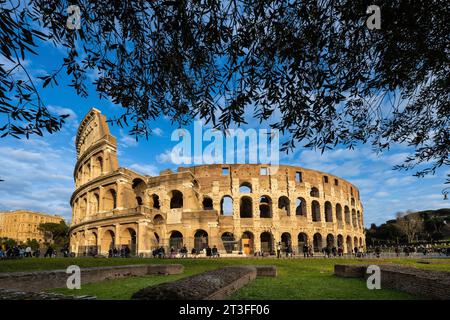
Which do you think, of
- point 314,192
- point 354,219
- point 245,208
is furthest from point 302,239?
point 354,219

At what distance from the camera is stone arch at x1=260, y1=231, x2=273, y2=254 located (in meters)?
34.6

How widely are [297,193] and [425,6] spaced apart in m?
34.9

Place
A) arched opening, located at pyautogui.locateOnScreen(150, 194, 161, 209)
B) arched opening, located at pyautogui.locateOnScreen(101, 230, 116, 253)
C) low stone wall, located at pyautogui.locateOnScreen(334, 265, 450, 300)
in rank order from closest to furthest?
low stone wall, located at pyautogui.locateOnScreen(334, 265, 450, 300) < arched opening, located at pyautogui.locateOnScreen(101, 230, 116, 253) < arched opening, located at pyautogui.locateOnScreen(150, 194, 161, 209)

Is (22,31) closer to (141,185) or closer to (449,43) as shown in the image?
(449,43)

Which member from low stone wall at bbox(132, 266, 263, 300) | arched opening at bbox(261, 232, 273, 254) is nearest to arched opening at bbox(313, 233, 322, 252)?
arched opening at bbox(261, 232, 273, 254)

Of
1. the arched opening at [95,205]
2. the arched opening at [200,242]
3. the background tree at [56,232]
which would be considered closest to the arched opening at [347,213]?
the arched opening at [200,242]

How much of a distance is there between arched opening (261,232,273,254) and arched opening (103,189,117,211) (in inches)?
A: 696

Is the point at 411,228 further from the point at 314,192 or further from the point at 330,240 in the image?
the point at 314,192

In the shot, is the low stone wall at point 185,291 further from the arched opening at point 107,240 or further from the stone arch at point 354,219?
the stone arch at point 354,219

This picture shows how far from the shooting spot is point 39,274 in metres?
8.15

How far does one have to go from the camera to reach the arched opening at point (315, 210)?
39584 mm

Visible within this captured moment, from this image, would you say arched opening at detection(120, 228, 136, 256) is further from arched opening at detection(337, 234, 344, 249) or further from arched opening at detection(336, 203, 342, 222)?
arched opening at detection(336, 203, 342, 222)

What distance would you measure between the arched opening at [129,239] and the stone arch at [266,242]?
46.6 ft

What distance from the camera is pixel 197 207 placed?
3216cm
